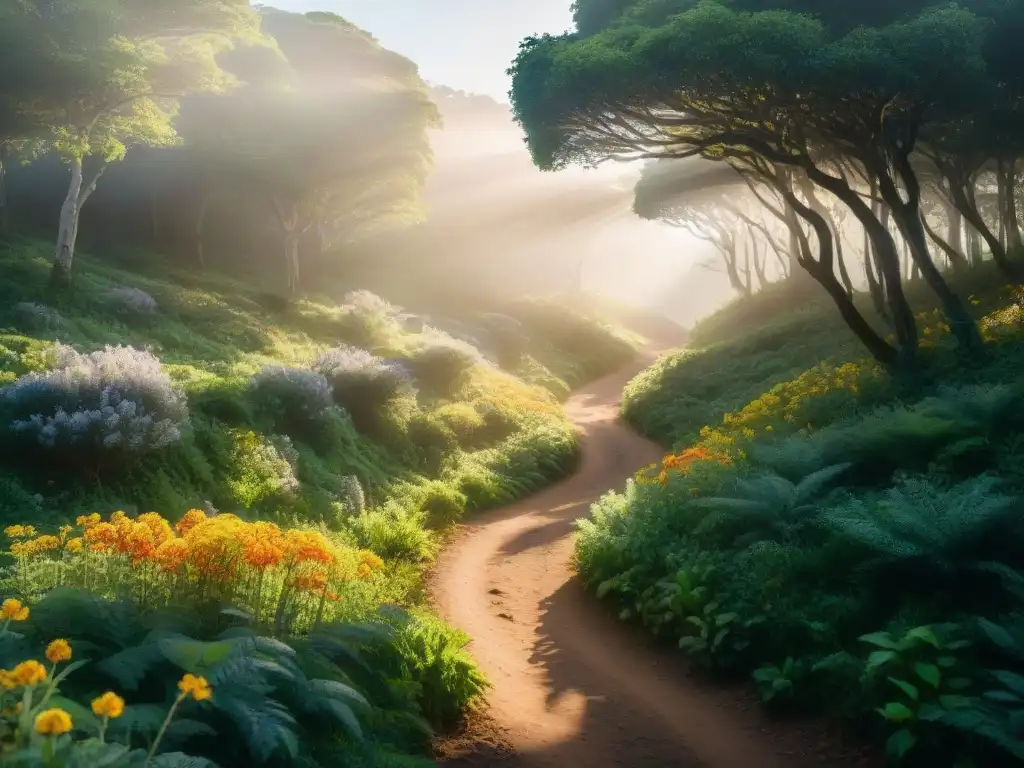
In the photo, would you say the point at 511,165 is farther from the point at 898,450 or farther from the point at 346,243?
the point at 898,450

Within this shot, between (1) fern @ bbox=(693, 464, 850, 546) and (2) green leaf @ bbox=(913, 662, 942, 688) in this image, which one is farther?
(1) fern @ bbox=(693, 464, 850, 546)

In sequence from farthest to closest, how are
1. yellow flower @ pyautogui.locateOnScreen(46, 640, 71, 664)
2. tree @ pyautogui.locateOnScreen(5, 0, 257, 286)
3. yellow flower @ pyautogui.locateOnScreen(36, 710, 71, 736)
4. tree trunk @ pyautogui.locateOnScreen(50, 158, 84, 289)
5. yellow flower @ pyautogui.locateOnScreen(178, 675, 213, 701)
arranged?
tree trunk @ pyautogui.locateOnScreen(50, 158, 84, 289)
tree @ pyautogui.locateOnScreen(5, 0, 257, 286)
yellow flower @ pyautogui.locateOnScreen(46, 640, 71, 664)
yellow flower @ pyautogui.locateOnScreen(178, 675, 213, 701)
yellow flower @ pyautogui.locateOnScreen(36, 710, 71, 736)

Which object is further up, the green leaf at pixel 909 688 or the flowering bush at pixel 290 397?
the flowering bush at pixel 290 397

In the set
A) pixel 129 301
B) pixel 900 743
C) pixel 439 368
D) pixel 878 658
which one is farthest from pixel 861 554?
pixel 129 301

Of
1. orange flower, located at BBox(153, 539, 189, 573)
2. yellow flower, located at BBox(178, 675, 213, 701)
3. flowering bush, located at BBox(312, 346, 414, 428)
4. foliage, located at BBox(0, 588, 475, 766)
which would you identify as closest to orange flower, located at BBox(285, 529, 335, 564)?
foliage, located at BBox(0, 588, 475, 766)

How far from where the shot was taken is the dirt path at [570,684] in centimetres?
566

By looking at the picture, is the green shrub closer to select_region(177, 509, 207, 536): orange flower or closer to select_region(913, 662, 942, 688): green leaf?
select_region(177, 509, 207, 536): orange flower

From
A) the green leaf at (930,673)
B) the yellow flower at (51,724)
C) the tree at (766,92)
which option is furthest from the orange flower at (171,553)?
the tree at (766,92)

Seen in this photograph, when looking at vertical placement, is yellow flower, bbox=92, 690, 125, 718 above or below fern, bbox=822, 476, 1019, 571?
above

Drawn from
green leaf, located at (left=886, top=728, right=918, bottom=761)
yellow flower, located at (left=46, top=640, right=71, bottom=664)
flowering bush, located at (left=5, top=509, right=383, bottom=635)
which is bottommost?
green leaf, located at (left=886, top=728, right=918, bottom=761)

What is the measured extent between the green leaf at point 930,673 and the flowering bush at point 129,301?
17.3 meters

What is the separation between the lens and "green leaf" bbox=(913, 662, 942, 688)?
4.76 meters

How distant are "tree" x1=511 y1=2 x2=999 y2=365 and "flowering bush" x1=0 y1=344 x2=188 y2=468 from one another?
794cm

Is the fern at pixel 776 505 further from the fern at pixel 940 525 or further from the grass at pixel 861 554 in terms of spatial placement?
the fern at pixel 940 525
